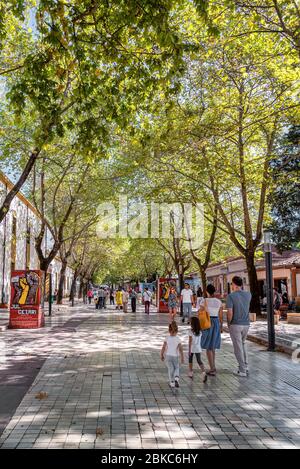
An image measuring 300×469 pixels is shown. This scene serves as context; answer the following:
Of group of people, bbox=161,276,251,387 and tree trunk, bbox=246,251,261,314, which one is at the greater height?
tree trunk, bbox=246,251,261,314

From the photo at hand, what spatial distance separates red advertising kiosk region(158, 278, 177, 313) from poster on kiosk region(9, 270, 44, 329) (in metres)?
11.8

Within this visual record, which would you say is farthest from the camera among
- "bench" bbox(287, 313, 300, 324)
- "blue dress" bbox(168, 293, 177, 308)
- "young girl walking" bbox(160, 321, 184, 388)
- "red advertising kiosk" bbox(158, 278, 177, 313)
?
"red advertising kiosk" bbox(158, 278, 177, 313)

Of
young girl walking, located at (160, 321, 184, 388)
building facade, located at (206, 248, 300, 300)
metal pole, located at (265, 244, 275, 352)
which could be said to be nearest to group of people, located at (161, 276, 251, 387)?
young girl walking, located at (160, 321, 184, 388)

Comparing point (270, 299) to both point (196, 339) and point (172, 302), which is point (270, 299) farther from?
point (172, 302)

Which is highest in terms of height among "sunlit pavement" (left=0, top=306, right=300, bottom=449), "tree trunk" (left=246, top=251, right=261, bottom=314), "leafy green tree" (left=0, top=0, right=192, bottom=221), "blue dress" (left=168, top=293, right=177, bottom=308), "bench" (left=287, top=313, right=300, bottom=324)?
"leafy green tree" (left=0, top=0, right=192, bottom=221)

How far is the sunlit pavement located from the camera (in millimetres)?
4840

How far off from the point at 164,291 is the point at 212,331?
20.5 metres

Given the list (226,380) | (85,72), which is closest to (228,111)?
(85,72)

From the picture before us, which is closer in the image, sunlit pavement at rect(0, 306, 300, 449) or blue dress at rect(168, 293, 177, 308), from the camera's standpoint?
sunlit pavement at rect(0, 306, 300, 449)

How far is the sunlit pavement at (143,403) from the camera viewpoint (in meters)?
4.84

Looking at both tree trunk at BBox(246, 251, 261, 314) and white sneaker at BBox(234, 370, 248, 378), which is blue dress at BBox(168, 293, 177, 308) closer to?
tree trunk at BBox(246, 251, 261, 314)

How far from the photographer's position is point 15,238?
95.0 feet

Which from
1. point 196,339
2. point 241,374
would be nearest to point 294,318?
point 241,374
